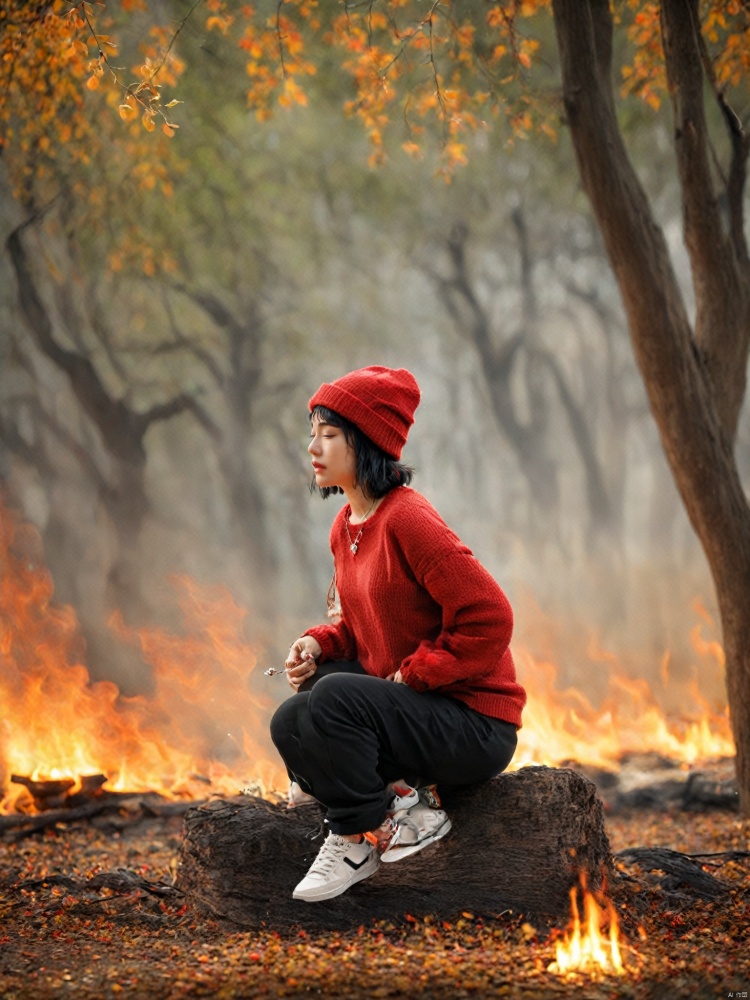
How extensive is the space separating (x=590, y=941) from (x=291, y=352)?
6.10 meters

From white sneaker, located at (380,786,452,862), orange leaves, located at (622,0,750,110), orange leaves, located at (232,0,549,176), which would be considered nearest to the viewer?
white sneaker, located at (380,786,452,862)

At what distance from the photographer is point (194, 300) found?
25.3 feet

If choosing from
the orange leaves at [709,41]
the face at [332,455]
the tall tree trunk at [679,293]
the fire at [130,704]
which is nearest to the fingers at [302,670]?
the face at [332,455]

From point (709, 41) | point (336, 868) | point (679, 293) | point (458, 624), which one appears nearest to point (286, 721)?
point (336, 868)

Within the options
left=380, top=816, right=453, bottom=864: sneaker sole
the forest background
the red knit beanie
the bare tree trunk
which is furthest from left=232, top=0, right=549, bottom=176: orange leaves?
left=380, top=816, right=453, bottom=864: sneaker sole

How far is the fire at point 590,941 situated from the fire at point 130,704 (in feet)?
9.10

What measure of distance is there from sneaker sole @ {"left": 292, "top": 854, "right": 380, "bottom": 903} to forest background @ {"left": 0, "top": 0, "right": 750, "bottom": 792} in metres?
4.51

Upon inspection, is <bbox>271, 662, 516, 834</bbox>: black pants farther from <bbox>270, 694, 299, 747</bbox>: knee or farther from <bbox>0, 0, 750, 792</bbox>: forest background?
<bbox>0, 0, 750, 792</bbox>: forest background

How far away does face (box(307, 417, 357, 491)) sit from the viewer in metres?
2.94

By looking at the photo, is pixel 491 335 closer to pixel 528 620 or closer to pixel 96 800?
pixel 528 620

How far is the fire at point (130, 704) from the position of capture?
19.6 feet

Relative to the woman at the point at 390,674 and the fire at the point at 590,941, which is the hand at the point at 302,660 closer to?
the woman at the point at 390,674

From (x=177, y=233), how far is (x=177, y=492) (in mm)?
1908

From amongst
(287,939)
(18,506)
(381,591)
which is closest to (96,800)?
(18,506)
